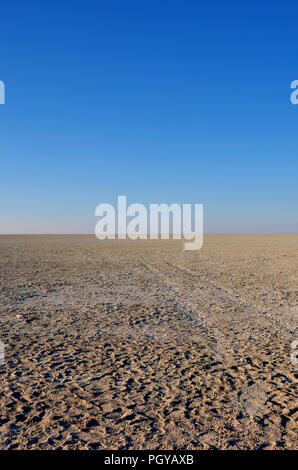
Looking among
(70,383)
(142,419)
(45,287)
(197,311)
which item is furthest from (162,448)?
(45,287)

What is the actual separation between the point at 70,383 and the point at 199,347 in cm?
224

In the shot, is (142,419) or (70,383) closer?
(142,419)

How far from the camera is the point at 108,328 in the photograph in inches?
278

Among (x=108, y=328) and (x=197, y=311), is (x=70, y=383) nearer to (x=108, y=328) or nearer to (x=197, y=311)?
(x=108, y=328)

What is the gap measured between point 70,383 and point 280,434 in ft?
7.93

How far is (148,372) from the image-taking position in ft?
16.2

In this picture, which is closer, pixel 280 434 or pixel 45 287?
pixel 280 434

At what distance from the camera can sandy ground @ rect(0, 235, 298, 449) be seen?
347cm

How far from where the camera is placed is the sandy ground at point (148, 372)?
11.4 feet

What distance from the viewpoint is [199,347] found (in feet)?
19.5
